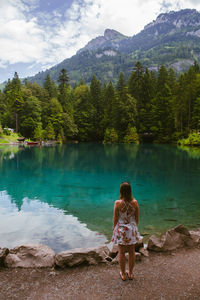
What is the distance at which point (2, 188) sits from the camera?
13.9 metres

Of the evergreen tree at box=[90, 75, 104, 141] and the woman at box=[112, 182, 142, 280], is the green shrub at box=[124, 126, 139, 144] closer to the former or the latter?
the evergreen tree at box=[90, 75, 104, 141]

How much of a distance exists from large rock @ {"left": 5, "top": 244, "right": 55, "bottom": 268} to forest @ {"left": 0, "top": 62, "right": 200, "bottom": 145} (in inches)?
2001

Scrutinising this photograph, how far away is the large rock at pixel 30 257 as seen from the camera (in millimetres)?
4672

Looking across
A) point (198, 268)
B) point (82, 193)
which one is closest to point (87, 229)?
point (198, 268)

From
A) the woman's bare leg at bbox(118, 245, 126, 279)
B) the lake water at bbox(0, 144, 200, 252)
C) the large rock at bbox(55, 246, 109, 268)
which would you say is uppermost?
the woman's bare leg at bbox(118, 245, 126, 279)

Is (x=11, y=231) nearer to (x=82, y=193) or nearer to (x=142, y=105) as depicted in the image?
(x=82, y=193)

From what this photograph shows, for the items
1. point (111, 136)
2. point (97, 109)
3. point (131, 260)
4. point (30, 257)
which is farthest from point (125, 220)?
point (97, 109)

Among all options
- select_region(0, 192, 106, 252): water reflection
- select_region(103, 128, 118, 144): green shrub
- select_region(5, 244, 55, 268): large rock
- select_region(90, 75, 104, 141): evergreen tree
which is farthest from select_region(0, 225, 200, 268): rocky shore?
select_region(90, 75, 104, 141): evergreen tree

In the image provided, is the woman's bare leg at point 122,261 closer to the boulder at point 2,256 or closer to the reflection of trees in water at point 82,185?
the boulder at point 2,256

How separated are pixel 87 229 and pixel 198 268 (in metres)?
4.14

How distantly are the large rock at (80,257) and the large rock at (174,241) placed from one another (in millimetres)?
1268

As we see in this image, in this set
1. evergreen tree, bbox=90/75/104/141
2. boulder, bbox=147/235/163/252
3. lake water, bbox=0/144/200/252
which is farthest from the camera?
evergreen tree, bbox=90/75/104/141

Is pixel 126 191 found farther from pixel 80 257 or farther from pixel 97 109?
pixel 97 109

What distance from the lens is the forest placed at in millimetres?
56250
